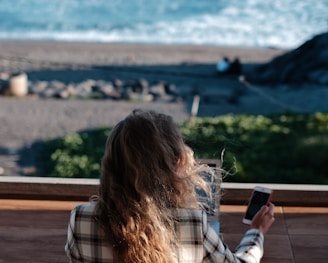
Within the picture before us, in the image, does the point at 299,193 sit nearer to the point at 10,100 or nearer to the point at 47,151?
the point at 47,151

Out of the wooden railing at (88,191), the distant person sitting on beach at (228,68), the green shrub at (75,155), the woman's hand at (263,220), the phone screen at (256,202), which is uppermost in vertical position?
the distant person sitting on beach at (228,68)

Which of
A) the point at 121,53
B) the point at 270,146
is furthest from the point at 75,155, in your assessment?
the point at 121,53

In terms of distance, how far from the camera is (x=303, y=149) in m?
6.70

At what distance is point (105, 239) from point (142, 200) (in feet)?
0.50

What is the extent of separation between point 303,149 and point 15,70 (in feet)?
26.5

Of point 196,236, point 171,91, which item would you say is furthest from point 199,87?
point 196,236

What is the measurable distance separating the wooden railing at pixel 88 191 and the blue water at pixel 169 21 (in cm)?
1531

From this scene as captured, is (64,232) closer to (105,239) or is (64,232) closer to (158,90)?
(105,239)

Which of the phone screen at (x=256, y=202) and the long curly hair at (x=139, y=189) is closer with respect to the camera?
the long curly hair at (x=139, y=189)

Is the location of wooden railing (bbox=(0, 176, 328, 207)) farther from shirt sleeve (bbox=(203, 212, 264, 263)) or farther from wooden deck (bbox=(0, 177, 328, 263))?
shirt sleeve (bbox=(203, 212, 264, 263))

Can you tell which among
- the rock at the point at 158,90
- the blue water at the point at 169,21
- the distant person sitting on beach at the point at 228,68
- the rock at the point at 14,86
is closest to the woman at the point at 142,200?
the rock at the point at 158,90

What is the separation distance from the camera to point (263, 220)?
7.96ft

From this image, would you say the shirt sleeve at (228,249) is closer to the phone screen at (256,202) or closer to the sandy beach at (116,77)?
the phone screen at (256,202)

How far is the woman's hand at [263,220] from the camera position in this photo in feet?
7.94
